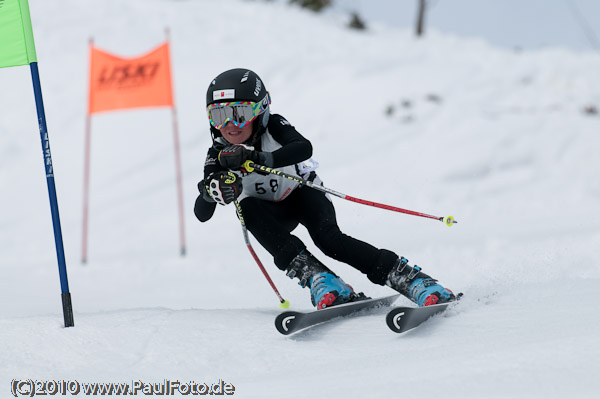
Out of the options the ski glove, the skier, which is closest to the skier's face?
the skier

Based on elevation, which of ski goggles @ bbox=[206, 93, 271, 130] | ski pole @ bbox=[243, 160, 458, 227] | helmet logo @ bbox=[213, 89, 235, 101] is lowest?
ski pole @ bbox=[243, 160, 458, 227]

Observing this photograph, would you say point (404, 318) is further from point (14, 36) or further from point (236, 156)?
point (14, 36)

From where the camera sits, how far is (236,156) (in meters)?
3.40

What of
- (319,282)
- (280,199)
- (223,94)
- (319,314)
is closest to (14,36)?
(223,94)

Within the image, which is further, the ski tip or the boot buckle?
the boot buckle

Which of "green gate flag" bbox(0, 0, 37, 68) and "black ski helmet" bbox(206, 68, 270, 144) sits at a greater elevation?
"green gate flag" bbox(0, 0, 37, 68)

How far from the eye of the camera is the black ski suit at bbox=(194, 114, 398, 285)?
3508mm

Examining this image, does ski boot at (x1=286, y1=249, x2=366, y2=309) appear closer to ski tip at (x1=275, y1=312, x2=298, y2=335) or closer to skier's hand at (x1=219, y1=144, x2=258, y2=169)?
ski tip at (x1=275, y1=312, x2=298, y2=335)

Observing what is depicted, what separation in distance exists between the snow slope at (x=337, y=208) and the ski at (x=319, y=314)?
0.07m

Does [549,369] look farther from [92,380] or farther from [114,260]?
[114,260]

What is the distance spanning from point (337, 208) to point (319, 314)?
608 centimetres

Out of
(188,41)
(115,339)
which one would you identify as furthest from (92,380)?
(188,41)

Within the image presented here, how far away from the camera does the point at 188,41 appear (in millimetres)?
17281

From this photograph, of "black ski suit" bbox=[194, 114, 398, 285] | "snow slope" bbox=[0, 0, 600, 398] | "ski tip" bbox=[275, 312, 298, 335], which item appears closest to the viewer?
"snow slope" bbox=[0, 0, 600, 398]
